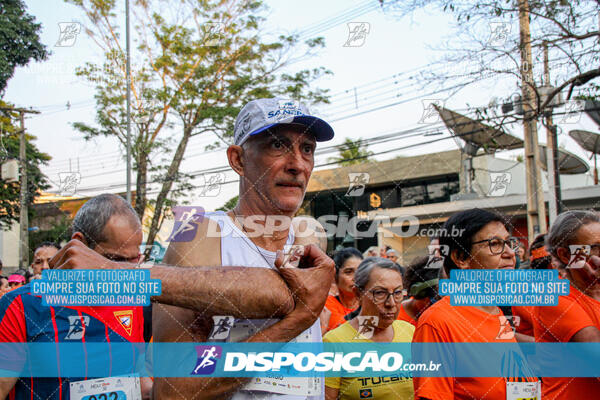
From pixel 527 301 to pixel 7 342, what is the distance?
2.37 meters

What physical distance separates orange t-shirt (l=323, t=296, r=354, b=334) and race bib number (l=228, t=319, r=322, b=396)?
282 cm

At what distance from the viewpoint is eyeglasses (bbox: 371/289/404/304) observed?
309cm

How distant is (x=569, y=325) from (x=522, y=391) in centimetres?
44

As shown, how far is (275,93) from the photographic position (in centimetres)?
1387

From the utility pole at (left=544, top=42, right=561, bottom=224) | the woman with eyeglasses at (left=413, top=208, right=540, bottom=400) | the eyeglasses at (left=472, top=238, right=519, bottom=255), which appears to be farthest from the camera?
the utility pole at (left=544, top=42, right=561, bottom=224)

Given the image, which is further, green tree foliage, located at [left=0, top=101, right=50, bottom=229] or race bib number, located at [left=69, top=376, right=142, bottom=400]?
green tree foliage, located at [left=0, top=101, right=50, bottom=229]

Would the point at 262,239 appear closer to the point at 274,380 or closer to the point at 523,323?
the point at 274,380

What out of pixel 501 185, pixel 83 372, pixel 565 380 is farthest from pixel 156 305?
pixel 501 185

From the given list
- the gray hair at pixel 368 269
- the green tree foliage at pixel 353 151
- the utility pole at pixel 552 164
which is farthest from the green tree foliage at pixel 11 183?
the utility pole at pixel 552 164


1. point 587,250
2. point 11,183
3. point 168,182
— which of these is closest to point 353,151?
point 168,182

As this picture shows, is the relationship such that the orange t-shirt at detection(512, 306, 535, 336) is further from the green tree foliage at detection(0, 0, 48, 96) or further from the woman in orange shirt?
the green tree foliage at detection(0, 0, 48, 96)

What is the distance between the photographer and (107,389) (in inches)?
80.0

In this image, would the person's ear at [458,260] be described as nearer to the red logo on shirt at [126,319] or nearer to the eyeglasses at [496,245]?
the eyeglasses at [496,245]

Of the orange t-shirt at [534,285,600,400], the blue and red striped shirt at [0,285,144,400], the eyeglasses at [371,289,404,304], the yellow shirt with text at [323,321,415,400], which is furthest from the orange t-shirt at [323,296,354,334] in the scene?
the blue and red striped shirt at [0,285,144,400]
